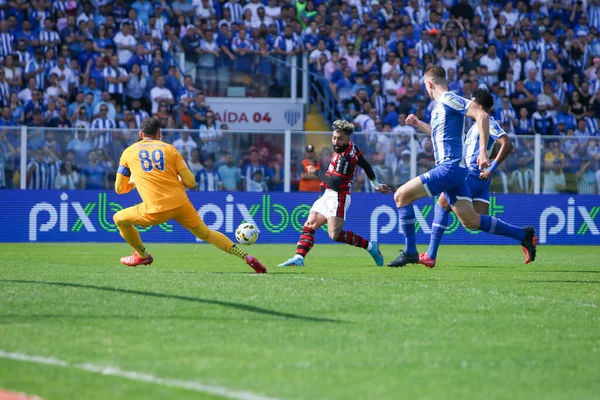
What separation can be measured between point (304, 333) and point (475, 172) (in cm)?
671

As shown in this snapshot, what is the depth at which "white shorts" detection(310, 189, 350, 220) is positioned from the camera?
489 inches

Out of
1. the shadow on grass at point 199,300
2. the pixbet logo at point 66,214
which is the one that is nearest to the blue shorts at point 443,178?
the shadow on grass at point 199,300

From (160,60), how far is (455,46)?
26.2ft

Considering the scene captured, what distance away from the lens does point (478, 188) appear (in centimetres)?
1296

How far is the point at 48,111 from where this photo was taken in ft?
67.4

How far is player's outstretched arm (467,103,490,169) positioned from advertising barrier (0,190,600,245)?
8931 mm

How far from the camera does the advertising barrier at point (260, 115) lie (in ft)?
77.4

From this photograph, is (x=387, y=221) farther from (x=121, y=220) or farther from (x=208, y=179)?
(x=121, y=220)

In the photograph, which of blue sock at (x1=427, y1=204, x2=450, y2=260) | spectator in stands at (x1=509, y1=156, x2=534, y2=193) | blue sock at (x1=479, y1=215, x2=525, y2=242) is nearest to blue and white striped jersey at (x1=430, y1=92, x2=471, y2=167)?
blue sock at (x1=479, y1=215, x2=525, y2=242)

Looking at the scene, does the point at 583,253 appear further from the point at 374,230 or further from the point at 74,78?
the point at 74,78

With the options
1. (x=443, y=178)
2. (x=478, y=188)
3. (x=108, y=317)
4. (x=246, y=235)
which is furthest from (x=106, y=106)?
(x=108, y=317)

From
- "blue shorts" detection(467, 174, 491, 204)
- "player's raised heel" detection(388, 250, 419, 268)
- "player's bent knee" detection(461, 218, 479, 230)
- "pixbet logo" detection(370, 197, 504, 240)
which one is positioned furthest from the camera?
"pixbet logo" detection(370, 197, 504, 240)

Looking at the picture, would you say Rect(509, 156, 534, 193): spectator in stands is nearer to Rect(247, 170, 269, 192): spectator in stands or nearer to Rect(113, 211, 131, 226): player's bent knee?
Rect(247, 170, 269, 192): spectator in stands

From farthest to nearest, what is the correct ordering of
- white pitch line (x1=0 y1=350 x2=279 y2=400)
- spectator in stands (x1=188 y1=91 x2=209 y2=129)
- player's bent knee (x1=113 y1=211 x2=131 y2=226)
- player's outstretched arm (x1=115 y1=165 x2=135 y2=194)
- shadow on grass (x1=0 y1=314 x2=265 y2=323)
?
spectator in stands (x1=188 y1=91 x2=209 y2=129)
player's outstretched arm (x1=115 y1=165 x2=135 y2=194)
player's bent knee (x1=113 y1=211 x2=131 y2=226)
shadow on grass (x1=0 y1=314 x2=265 y2=323)
white pitch line (x1=0 y1=350 x2=279 y2=400)
